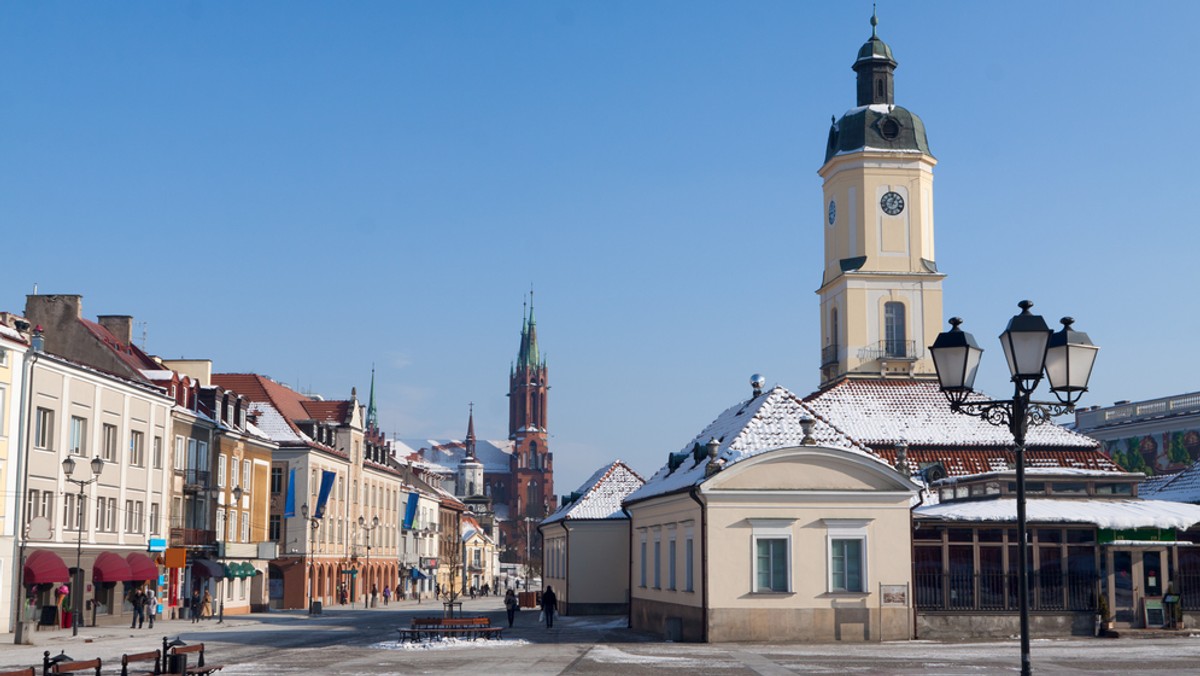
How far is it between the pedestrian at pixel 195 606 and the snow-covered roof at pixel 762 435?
2226 centimetres

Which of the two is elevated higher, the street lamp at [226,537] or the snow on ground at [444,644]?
the street lamp at [226,537]

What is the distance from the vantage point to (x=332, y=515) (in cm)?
8081

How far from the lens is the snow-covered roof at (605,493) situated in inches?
2332

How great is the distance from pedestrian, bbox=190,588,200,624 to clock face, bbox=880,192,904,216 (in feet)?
123

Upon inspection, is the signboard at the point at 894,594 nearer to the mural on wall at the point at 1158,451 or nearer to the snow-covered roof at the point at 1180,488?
the snow-covered roof at the point at 1180,488

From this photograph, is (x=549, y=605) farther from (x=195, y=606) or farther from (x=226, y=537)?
(x=226, y=537)

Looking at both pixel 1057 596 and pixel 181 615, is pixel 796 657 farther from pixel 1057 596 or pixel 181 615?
pixel 181 615

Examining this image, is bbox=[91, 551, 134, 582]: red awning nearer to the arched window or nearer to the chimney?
the chimney

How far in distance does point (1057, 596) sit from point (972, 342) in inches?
1087

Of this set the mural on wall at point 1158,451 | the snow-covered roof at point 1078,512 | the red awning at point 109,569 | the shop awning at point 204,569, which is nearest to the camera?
the snow-covered roof at point 1078,512

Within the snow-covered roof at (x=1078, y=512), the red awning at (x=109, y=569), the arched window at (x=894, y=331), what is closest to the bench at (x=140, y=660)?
the snow-covered roof at (x=1078, y=512)

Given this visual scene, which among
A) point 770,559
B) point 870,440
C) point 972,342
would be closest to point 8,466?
point 770,559

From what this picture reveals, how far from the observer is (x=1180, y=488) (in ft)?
168

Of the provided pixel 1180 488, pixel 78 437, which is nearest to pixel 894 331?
pixel 1180 488
